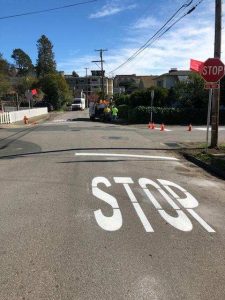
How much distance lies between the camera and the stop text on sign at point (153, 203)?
678 centimetres

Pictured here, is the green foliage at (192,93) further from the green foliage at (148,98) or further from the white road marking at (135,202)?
the white road marking at (135,202)

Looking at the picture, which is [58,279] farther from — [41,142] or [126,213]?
[41,142]

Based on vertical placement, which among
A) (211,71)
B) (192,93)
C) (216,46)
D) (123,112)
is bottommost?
(123,112)

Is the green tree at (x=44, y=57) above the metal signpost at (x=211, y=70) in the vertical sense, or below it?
above

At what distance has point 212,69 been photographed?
15.2m

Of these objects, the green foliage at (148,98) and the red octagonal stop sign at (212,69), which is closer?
the red octagonal stop sign at (212,69)

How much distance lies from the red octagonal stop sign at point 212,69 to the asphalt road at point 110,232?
4.06 metres

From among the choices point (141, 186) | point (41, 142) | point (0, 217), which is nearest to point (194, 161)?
point (141, 186)

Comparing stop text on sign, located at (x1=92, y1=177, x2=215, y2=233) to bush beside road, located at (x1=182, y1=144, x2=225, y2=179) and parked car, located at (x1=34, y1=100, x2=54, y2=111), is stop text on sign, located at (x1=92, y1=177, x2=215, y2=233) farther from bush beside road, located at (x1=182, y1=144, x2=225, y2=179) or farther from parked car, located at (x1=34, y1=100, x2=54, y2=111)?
parked car, located at (x1=34, y1=100, x2=54, y2=111)

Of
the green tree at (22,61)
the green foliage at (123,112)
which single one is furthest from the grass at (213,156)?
the green tree at (22,61)

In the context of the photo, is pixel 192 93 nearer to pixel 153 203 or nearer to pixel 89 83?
pixel 153 203

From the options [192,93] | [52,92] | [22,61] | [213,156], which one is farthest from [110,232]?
[22,61]

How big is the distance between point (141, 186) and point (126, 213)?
2352 millimetres

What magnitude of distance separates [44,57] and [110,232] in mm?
128319
